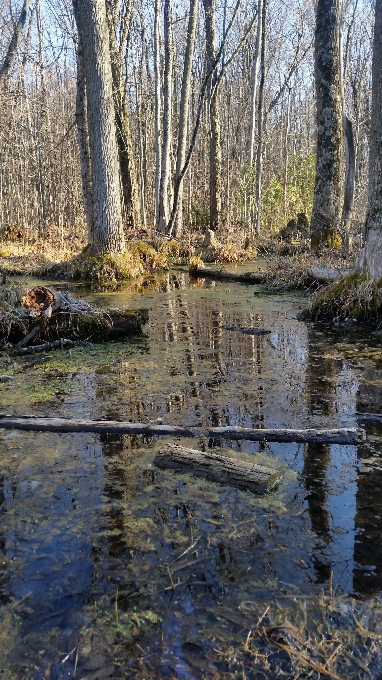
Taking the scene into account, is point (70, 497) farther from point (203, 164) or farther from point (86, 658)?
point (203, 164)

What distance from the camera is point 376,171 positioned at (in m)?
7.22

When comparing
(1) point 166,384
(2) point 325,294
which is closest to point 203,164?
(2) point 325,294

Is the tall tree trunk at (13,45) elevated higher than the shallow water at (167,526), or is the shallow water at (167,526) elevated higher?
the tall tree trunk at (13,45)

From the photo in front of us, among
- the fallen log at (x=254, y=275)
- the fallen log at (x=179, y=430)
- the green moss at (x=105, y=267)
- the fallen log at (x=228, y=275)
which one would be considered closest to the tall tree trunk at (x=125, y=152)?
the green moss at (x=105, y=267)

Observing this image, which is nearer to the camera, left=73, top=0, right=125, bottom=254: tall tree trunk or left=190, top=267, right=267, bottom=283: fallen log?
left=73, top=0, right=125, bottom=254: tall tree trunk

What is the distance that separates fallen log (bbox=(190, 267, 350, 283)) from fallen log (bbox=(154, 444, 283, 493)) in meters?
6.03

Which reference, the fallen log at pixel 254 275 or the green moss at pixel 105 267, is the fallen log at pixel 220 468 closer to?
the fallen log at pixel 254 275

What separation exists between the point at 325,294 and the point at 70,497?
6.00 metres

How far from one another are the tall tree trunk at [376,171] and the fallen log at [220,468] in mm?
4877

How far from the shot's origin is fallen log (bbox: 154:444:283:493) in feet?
10.2

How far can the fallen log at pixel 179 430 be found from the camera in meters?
3.68

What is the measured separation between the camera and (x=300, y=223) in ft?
76.5

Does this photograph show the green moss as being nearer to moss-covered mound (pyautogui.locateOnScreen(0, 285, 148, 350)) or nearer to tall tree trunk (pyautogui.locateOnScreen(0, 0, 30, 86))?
moss-covered mound (pyautogui.locateOnScreen(0, 285, 148, 350))

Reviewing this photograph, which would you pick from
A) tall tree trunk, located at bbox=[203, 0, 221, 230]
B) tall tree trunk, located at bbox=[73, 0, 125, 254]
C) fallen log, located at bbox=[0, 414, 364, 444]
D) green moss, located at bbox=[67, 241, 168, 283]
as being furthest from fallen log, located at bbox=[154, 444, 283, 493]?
tall tree trunk, located at bbox=[203, 0, 221, 230]
